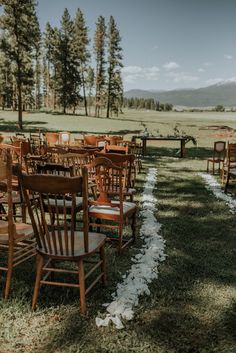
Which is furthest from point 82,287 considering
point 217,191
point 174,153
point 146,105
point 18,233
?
point 146,105

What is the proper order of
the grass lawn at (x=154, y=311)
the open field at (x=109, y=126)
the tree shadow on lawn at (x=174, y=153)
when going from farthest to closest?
1. the open field at (x=109, y=126)
2. the tree shadow on lawn at (x=174, y=153)
3. the grass lawn at (x=154, y=311)

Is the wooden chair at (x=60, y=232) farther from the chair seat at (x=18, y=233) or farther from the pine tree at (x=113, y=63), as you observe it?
the pine tree at (x=113, y=63)

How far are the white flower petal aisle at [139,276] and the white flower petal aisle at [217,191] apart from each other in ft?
7.44

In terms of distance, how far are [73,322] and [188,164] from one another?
13.4 metres

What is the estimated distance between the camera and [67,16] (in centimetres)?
6072

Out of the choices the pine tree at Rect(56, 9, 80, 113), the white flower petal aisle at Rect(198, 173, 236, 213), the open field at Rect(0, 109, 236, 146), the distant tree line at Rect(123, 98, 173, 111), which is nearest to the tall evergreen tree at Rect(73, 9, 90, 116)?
the pine tree at Rect(56, 9, 80, 113)

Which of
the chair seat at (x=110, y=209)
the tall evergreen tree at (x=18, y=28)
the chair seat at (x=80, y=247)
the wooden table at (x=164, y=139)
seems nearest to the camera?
the chair seat at (x=80, y=247)

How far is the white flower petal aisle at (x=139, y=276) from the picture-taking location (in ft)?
12.2

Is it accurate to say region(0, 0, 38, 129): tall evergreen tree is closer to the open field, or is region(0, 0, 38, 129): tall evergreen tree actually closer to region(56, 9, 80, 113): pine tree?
the open field

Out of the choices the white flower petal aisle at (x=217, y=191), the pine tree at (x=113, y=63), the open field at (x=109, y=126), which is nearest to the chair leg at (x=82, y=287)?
the white flower petal aisle at (x=217, y=191)

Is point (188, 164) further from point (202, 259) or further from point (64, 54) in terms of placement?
point (64, 54)

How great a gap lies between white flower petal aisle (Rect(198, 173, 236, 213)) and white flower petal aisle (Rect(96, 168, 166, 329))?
7.44 feet

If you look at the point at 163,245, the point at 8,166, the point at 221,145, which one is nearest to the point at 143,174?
the point at 221,145

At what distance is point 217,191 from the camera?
1052 cm
